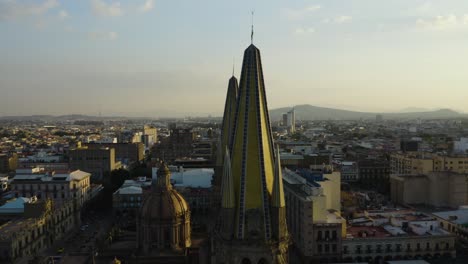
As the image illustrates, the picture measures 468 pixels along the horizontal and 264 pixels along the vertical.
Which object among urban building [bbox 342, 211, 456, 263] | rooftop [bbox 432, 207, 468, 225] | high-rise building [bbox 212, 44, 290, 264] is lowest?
urban building [bbox 342, 211, 456, 263]

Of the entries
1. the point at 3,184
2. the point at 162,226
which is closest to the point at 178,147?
the point at 3,184

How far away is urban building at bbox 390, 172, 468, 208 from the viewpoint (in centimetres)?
6631

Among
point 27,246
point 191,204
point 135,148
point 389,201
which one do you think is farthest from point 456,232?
point 135,148

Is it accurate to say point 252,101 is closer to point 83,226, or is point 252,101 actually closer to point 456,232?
point 456,232

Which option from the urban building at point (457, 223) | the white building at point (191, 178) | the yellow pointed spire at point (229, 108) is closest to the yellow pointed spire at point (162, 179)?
the yellow pointed spire at point (229, 108)

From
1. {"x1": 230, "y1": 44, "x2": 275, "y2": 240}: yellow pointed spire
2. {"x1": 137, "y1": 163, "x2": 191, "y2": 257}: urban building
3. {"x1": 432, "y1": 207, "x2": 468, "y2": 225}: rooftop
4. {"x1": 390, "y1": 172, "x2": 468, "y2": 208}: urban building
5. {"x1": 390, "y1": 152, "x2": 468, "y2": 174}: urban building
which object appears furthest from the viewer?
{"x1": 390, "y1": 152, "x2": 468, "y2": 174}: urban building

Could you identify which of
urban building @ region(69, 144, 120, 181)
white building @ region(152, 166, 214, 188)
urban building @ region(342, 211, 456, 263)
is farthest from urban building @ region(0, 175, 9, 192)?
urban building @ region(342, 211, 456, 263)

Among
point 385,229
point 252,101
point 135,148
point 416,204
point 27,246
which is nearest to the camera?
point 252,101

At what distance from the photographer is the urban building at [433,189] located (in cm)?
6631

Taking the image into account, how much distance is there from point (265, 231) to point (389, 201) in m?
62.8

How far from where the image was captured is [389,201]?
7550 centimetres

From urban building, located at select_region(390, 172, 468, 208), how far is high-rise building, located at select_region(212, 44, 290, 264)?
5619 cm

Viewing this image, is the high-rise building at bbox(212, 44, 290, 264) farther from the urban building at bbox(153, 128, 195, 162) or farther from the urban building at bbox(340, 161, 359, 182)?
the urban building at bbox(153, 128, 195, 162)

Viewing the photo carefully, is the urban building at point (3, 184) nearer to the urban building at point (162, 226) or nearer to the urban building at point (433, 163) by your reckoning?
the urban building at point (162, 226)
